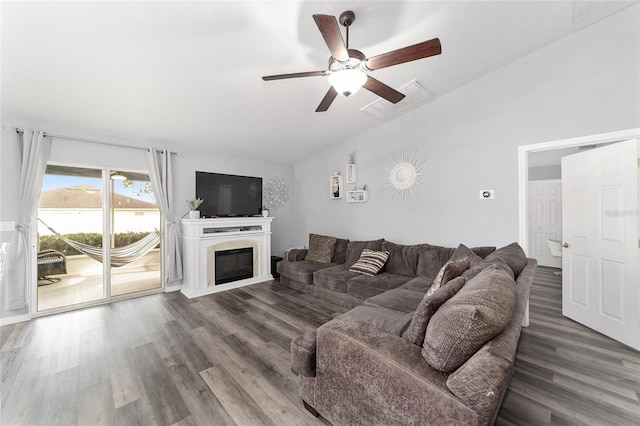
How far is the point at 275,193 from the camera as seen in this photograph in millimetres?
5477

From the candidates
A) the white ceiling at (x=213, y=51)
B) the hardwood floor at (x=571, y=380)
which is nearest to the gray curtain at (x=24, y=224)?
the white ceiling at (x=213, y=51)

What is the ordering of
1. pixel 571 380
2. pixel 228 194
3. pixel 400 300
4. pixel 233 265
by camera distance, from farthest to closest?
pixel 228 194 → pixel 233 265 → pixel 400 300 → pixel 571 380

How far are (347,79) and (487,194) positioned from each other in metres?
2.49

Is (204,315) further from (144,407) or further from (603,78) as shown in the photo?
(603,78)

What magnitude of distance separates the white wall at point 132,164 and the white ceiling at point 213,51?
224mm

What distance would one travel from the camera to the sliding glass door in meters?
3.22

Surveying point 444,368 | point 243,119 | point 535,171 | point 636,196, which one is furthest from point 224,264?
point 535,171

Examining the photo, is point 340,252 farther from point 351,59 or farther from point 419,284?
point 351,59

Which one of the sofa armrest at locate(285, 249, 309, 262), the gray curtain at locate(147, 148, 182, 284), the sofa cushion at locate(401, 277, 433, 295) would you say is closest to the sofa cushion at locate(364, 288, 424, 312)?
the sofa cushion at locate(401, 277, 433, 295)

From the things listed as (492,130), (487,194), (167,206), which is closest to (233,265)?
(167,206)

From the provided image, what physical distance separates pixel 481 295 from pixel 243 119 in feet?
11.4

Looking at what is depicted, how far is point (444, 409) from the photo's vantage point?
0.98 meters

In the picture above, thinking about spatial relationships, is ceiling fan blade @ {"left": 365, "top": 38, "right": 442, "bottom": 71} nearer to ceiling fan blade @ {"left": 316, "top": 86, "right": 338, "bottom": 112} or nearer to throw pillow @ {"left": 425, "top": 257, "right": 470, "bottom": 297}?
ceiling fan blade @ {"left": 316, "top": 86, "right": 338, "bottom": 112}

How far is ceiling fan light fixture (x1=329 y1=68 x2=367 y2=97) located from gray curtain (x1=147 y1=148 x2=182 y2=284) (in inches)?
132
